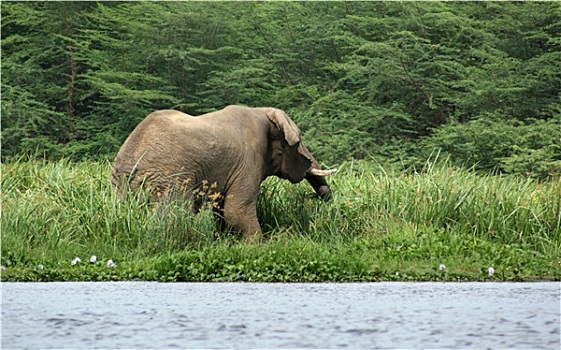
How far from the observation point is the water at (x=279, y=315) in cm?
539

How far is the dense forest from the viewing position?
2512 cm

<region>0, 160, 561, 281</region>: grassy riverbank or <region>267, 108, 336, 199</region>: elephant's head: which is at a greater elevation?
<region>267, 108, 336, 199</region>: elephant's head

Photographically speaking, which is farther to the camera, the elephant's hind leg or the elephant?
the elephant's hind leg

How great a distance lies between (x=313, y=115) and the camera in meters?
26.5

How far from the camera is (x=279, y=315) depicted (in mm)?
6430

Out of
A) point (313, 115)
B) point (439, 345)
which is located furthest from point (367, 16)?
point (439, 345)

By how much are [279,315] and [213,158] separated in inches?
211

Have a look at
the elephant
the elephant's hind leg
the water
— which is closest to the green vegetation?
the elephant

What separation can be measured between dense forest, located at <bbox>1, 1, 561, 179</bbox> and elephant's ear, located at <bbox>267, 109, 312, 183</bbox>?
1146 centimetres

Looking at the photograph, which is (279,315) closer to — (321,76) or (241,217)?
(241,217)

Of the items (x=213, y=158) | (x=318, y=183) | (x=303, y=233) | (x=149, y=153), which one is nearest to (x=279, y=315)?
(x=149, y=153)

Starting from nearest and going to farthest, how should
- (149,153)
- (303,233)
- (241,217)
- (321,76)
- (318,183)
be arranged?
1. (149,153)
2. (241,217)
3. (303,233)
4. (318,183)
5. (321,76)

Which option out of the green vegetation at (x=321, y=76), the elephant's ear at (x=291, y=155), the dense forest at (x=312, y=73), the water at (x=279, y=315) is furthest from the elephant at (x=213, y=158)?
the dense forest at (x=312, y=73)

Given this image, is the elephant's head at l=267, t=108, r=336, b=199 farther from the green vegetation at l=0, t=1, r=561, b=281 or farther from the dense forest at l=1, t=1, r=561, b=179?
the dense forest at l=1, t=1, r=561, b=179
